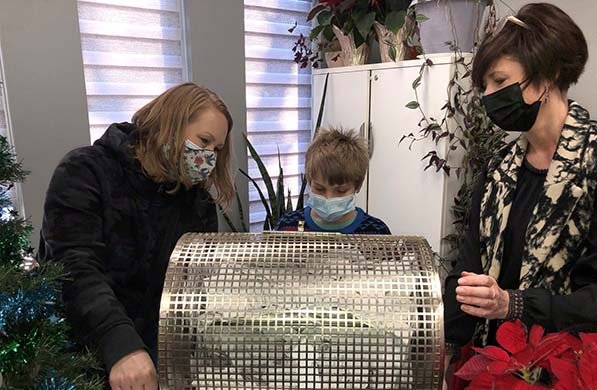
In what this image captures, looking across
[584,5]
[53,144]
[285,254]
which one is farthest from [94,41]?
[584,5]

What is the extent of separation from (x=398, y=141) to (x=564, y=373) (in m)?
1.54

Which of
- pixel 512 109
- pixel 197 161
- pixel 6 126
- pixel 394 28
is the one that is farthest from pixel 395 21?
pixel 6 126

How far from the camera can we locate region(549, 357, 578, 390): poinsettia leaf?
0.49 metres

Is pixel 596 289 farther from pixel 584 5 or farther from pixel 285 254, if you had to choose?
pixel 584 5

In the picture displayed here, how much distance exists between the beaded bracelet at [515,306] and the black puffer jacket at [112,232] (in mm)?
685

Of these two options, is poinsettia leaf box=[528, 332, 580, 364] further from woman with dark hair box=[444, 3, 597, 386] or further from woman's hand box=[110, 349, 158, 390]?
woman's hand box=[110, 349, 158, 390]

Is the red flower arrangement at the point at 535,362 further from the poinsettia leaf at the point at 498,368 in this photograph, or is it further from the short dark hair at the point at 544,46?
the short dark hair at the point at 544,46

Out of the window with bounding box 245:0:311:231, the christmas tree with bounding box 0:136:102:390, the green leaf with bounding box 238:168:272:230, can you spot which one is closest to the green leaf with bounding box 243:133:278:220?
the green leaf with bounding box 238:168:272:230

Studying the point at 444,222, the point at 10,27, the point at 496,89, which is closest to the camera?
the point at 496,89

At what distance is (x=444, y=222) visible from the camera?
1823 mm

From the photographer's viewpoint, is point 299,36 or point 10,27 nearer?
point 10,27

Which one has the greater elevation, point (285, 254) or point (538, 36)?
point (538, 36)

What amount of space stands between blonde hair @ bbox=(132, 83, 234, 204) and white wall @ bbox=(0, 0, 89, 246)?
0.88 meters

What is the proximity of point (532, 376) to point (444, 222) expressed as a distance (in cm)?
133
